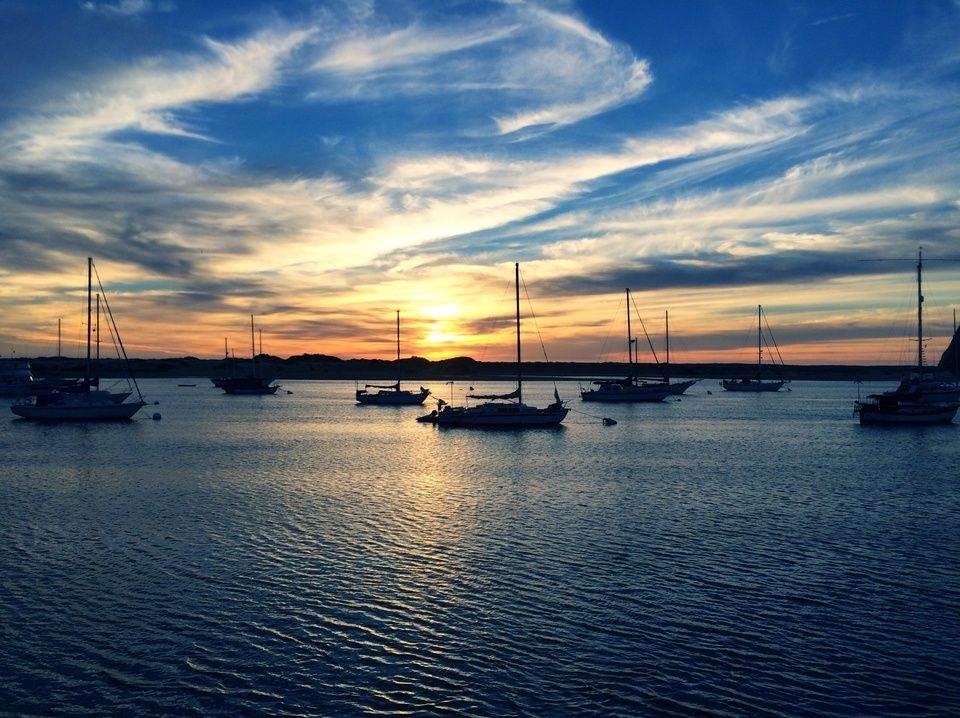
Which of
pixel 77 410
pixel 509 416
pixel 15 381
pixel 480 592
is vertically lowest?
pixel 480 592

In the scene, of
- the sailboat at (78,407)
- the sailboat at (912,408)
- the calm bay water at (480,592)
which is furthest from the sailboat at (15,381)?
the sailboat at (912,408)

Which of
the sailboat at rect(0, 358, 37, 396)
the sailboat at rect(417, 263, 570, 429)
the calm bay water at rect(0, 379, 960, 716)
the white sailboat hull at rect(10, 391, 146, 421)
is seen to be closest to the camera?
the calm bay water at rect(0, 379, 960, 716)

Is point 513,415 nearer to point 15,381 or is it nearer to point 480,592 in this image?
point 480,592

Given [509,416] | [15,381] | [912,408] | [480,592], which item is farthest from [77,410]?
[912,408]

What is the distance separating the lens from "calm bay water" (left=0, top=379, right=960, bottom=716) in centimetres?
1407

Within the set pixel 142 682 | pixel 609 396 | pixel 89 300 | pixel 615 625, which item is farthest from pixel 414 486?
pixel 609 396

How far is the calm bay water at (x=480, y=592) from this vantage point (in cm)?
1407

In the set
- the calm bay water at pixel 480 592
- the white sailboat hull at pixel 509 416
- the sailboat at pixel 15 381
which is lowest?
the calm bay water at pixel 480 592

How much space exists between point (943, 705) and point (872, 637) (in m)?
3.28

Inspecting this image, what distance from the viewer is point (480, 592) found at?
66.2 ft

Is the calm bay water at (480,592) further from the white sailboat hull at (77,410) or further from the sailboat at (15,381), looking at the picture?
the sailboat at (15,381)

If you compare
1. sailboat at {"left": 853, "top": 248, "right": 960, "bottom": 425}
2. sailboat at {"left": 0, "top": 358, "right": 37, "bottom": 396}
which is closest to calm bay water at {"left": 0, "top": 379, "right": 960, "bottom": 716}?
sailboat at {"left": 853, "top": 248, "right": 960, "bottom": 425}

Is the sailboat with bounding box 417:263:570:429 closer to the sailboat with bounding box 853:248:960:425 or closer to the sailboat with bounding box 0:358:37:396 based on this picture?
the sailboat with bounding box 853:248:960:425

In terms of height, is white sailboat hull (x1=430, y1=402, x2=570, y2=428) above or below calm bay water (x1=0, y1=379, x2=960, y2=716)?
above
